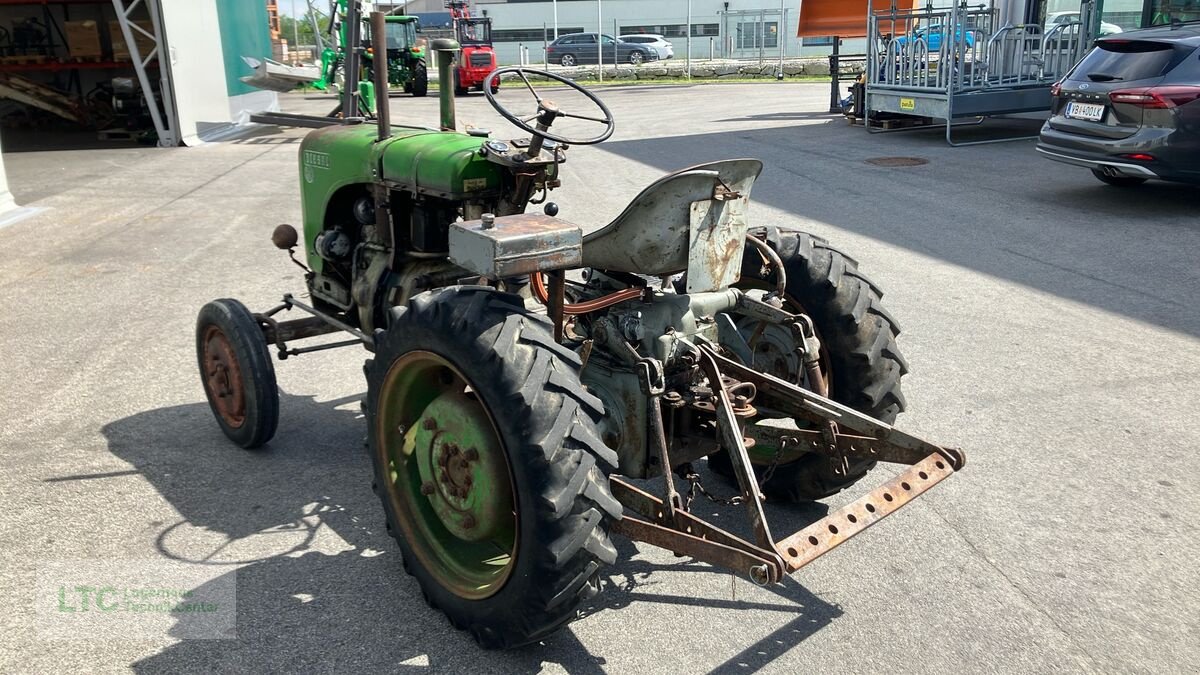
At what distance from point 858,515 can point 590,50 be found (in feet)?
134

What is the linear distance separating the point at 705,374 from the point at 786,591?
2.67ft

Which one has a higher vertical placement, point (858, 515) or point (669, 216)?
point (669, 216)

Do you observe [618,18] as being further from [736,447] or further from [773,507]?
[736,447]

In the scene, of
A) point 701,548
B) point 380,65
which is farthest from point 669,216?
point 380,65

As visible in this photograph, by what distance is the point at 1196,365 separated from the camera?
5359mm

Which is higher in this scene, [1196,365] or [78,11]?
[78,11]

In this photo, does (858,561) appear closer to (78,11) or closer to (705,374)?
(705,374)

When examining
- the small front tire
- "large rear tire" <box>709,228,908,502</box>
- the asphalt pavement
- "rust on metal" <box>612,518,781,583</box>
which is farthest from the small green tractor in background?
"rust on metal" <box>612,518,781,583</box>

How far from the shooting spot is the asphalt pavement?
9.91 feet

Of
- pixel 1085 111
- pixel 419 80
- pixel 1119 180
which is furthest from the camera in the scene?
pixel 419 80

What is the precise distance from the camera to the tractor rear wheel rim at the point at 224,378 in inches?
175

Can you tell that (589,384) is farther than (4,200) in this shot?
No

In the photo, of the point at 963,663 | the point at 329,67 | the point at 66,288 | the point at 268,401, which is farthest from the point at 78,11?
the point at 963,663

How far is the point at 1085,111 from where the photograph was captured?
953 cm
